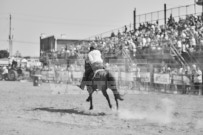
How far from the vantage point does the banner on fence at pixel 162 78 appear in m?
22.7

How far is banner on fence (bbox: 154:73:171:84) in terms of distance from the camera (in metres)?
22.7

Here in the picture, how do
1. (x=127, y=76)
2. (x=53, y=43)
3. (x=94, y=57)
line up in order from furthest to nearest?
(x=53, y=43)
(x=127, y=76)
(x=94, y=57)

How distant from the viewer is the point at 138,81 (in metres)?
24.2

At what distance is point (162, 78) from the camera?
22.9 meters

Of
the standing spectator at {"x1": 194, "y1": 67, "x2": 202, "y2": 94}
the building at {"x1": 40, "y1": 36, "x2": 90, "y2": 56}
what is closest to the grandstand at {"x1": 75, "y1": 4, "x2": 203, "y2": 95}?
the standing spectator at {"x1": 194, "y1": 67, "x2": 202, "y2": 94}

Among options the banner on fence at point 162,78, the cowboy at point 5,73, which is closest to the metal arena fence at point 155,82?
the banner on fence at point 162,78

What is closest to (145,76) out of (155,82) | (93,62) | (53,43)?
(155,82)

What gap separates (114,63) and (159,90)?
434cm

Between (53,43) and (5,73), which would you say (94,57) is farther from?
(53,43)

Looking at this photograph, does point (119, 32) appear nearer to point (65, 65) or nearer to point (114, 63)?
point (65, 65)

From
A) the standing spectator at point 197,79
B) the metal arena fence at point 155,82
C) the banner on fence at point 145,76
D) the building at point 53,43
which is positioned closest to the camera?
the standing spectator at point 197,79

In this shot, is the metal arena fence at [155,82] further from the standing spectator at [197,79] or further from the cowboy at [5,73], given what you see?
the cowboy at [5,73]

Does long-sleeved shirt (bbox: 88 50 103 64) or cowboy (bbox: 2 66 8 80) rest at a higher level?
long-sleeved shirt (bbox: 88 50 103 64)

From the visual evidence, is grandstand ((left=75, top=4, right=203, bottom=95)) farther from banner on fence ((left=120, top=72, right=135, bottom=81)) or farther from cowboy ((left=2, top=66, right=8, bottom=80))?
cowboy ((left=2, top=66, right=8, bottom=80))
